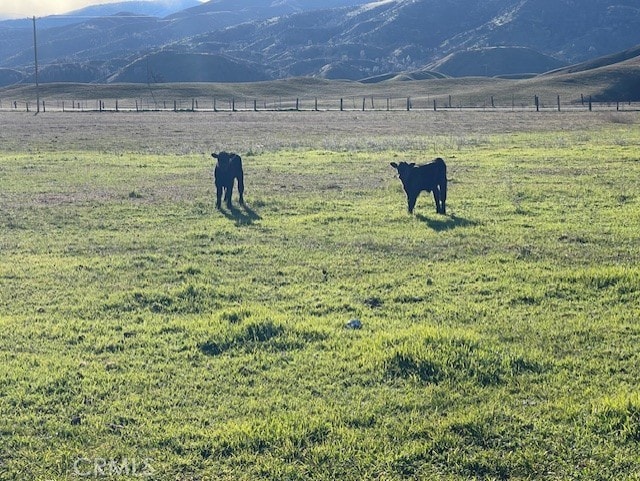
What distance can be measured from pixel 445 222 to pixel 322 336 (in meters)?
7.39

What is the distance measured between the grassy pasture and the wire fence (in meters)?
60.4

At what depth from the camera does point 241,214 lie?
16.7m

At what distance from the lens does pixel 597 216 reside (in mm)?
15016

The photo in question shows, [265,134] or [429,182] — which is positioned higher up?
[265,134]

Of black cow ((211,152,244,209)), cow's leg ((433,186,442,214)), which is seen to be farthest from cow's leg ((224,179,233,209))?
cow's leg ((433,186,442,214))

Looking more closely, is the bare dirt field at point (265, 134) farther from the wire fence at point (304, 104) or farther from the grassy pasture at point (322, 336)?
the wire fence at point (304, 104)

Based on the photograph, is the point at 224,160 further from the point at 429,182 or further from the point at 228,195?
the point at 429,182

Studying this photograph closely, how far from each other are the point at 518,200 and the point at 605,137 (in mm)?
20045

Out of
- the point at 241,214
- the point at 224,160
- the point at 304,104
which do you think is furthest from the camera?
the point at 304,104

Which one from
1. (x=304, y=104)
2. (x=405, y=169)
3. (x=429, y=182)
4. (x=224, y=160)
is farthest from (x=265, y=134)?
(x=304, y=104)

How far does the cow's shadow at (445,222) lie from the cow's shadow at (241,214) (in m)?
3.93

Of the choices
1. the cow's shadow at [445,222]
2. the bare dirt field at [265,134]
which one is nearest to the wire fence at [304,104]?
the bare dirt field at [265,134]

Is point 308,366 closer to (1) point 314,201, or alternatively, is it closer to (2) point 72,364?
(2) point 72,364

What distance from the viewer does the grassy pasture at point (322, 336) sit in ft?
18.5
